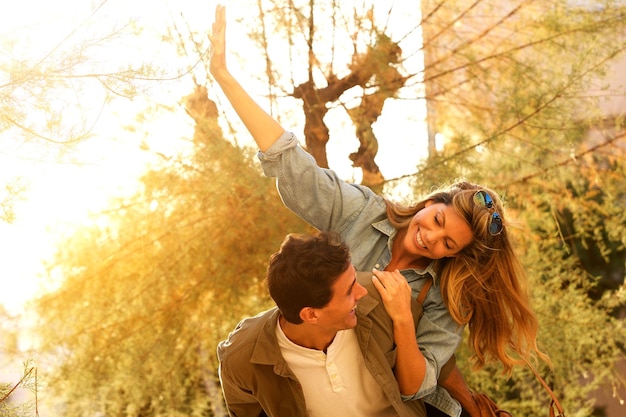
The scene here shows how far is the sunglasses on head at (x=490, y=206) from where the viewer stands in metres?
2.04

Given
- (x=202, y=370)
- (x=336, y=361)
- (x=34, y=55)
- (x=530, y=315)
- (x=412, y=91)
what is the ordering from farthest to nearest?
(x=202, y=370) < (x=412, y=91) < (x=530, y=315) < (x=336, y=361) < (x=34, y=55)

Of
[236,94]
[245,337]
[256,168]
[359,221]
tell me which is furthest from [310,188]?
[256,168]

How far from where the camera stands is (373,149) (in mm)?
3738

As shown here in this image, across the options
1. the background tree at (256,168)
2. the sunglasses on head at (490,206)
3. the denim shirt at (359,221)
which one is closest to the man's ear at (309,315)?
the denim shirt at (359,221)

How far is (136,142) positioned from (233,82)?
170 cm

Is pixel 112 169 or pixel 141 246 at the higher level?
pixel 112 169

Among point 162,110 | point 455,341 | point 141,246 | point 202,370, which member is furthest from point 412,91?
point 455,341

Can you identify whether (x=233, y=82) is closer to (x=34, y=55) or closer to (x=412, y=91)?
(x=34, y=55)

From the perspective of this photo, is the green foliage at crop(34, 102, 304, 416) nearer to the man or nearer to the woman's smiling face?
the woman's smiling face

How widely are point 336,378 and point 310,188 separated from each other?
0.44 meters

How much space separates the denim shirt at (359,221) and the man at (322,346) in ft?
0.32

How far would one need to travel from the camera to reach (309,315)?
5.86 feet

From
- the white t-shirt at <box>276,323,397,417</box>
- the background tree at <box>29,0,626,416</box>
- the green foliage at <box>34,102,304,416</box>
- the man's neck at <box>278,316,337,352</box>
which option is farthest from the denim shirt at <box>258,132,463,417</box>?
the green foliage at <box>34,102,304,416</box>

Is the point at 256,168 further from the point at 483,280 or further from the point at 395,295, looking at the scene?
the point at 395,295
